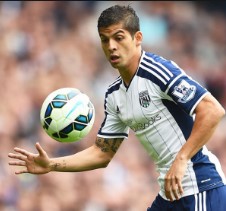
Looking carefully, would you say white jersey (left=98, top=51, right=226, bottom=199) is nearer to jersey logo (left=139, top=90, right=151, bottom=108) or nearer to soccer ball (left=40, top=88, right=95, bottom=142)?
jersey logo (left=139, top=90, right=151, bottom=108)

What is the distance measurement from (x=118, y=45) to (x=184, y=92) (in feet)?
2.26

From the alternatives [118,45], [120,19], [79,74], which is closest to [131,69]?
[118,45]

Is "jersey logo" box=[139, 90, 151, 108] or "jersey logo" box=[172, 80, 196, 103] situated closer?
"jersey logo" box=[172, 80, 196, 103]

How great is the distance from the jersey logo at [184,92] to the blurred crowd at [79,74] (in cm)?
494

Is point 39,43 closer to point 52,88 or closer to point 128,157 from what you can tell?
point 52,88

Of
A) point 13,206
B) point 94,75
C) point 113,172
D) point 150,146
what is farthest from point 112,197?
point 150,146

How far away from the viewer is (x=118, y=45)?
5.71 metres

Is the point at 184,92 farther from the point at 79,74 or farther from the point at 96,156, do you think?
the point at 79,74

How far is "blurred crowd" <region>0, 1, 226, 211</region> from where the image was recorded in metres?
10.2

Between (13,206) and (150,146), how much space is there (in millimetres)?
4491

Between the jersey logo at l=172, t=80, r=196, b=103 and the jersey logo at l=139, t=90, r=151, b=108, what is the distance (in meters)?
0.31

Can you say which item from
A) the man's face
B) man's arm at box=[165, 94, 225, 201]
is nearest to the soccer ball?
the man's face

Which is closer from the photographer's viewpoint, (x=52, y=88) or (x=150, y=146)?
(x=150, y=146)

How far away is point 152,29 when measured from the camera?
12.7 metres
